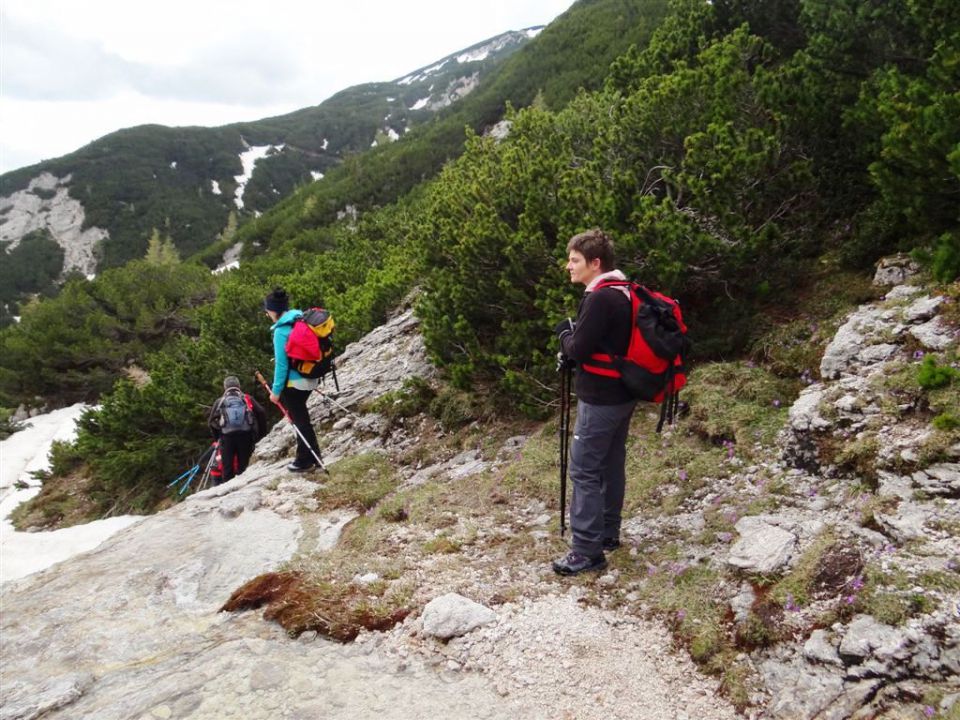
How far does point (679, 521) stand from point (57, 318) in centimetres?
2618

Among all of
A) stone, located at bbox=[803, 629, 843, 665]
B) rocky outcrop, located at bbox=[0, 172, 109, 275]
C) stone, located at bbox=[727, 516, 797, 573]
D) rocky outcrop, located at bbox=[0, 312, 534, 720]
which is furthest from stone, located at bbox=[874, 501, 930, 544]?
rocky outcrop, located at bbox=[0, 172, 109, 275]

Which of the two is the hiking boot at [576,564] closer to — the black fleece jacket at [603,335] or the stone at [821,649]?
the black fleece jacket at [603,335]

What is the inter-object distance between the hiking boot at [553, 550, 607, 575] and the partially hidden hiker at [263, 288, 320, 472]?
3656mm

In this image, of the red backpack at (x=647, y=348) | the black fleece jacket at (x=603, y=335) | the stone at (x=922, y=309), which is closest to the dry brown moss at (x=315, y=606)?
the black fleece jacket at (x=603, y=335)

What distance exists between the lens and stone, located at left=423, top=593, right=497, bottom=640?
3525mm

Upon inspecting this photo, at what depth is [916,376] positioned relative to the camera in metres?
4.08

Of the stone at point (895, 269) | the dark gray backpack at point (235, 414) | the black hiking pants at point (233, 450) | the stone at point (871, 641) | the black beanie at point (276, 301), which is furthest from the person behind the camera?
the black hiking pants at point (233, 450)

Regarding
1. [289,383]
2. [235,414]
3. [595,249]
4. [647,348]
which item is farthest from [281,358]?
[647,348]

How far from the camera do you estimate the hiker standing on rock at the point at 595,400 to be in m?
3.57

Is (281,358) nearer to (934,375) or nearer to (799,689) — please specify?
(799,689)

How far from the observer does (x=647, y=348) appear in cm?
358

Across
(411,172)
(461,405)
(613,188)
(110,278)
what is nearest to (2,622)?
(461,405)

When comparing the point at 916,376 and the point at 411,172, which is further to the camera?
the point at 411,172

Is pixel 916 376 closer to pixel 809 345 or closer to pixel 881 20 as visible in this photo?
pixel 809 345
